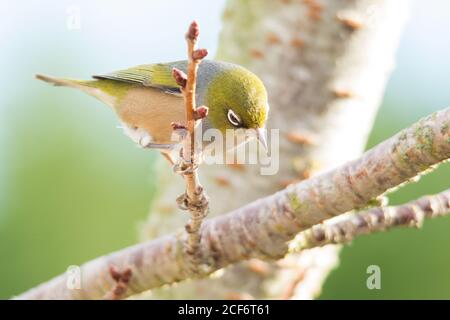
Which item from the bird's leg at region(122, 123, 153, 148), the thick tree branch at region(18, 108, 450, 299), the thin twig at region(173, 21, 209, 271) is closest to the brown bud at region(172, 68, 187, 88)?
the thin twig at region(173, 21, 209, 271)

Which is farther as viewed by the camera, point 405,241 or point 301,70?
point 405,241

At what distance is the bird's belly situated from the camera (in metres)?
3.38

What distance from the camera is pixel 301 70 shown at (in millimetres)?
3586

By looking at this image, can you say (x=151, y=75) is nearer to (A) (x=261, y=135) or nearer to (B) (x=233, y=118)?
(B) (x=233, y=118)

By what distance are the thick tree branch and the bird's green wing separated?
2.62ft

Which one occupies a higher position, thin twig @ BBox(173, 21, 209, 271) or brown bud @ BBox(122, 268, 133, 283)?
thin twig @ BBox(173, 21, 209, 271)

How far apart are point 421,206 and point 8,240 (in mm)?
3274

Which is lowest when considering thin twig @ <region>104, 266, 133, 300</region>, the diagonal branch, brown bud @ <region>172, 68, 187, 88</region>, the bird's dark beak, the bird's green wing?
thin twig @ <region>104, 266, 133, 300</region>

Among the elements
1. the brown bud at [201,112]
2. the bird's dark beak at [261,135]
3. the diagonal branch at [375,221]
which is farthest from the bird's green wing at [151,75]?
the brown bud at [201,112]

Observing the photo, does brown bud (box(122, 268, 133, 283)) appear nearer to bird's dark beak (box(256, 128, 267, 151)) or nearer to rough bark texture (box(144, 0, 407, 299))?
rough bark texture (box(144, 0, 407, 299))
